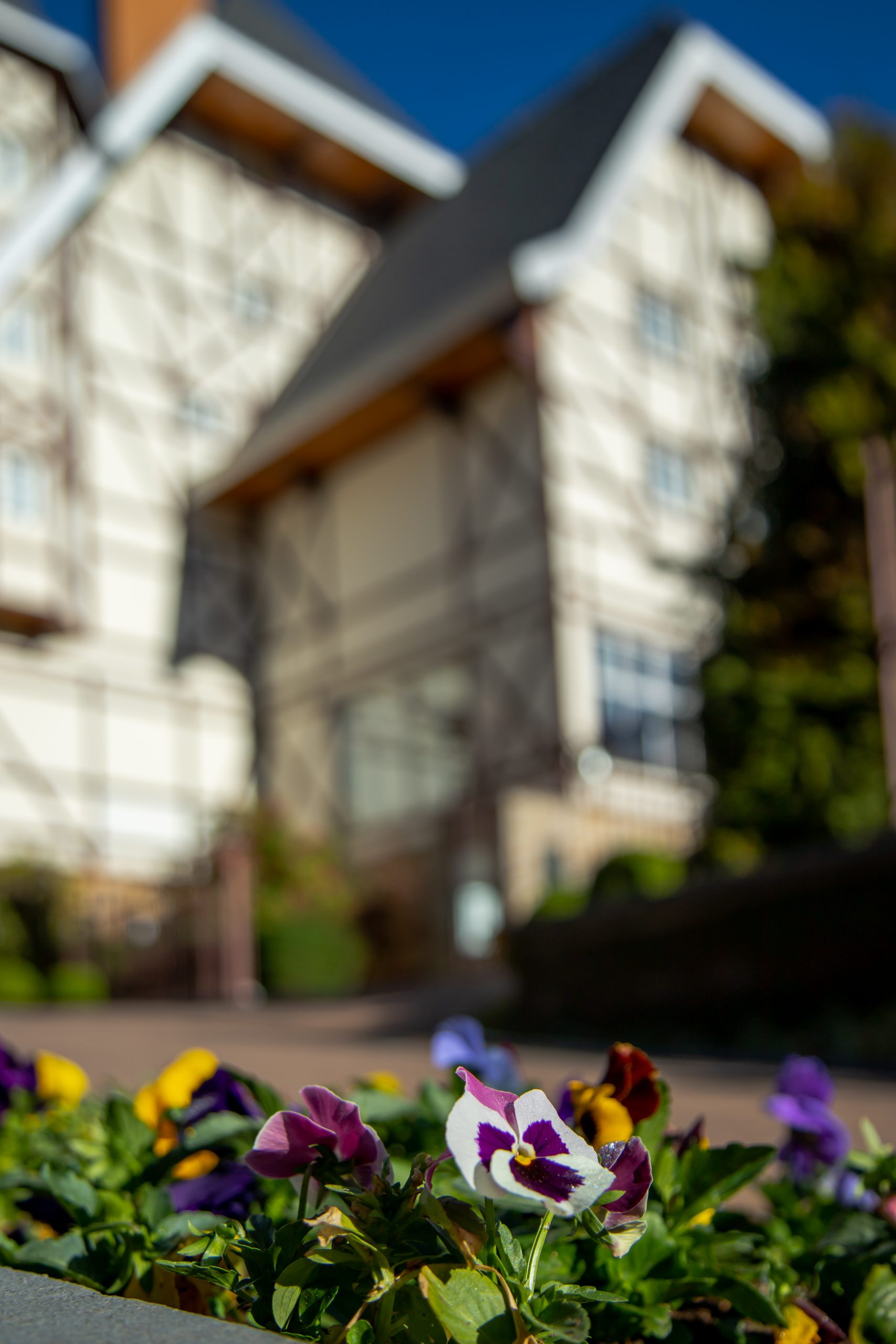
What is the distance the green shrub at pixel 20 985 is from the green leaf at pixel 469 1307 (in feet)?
39.0

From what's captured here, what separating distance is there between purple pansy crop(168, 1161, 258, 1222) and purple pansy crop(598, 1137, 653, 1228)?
1.69 ft

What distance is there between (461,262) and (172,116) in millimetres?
5102

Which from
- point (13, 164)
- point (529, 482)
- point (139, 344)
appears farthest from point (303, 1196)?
point (13, 164)

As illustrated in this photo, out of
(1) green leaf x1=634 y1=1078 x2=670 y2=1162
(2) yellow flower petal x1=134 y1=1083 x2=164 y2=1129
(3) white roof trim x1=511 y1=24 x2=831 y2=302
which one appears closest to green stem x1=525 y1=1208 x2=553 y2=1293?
(1) green leaf x1=634 y1=1078 x2=670 y2=1162

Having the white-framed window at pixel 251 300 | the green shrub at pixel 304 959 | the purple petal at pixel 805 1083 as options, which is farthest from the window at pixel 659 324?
the purple petal at pixel 805 1083

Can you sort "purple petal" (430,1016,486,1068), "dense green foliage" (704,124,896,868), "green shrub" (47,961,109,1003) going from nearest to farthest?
"purple petal" (430,1016,486,1068) → "dense green foliage" (704,124,896,868) → "green shrub" (47,961,109,1003)

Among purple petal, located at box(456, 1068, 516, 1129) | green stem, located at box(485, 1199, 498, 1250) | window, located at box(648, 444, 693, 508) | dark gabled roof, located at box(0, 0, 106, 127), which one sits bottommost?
green stem, located at box(485, 1199, 498, 1250)

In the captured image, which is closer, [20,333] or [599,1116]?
[599,1116]

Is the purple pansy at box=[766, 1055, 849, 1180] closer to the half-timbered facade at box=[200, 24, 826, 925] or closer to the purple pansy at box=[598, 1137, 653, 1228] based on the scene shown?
the purple pansy at box=[598, 1137, 653, 1228]

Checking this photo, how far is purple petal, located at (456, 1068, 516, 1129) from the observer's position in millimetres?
1096

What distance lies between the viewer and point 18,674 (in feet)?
55.1

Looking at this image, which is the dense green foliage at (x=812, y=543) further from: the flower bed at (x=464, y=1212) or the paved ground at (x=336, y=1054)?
the flower bed at (x=464, y=1212)

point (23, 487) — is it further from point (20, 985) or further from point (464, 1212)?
point (464, 1212)

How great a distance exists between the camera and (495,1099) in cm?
111
